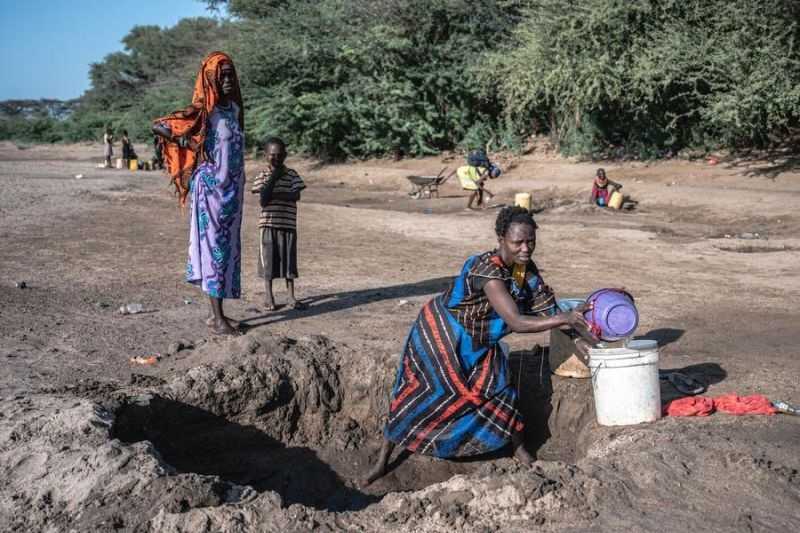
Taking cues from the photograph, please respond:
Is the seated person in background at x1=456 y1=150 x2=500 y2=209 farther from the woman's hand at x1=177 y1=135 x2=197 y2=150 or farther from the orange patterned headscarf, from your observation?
the woman's hand at x1=177 y1=135 x2=197 y2=150

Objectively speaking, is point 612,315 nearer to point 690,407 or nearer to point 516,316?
point 516,316

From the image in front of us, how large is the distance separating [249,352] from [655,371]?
8.22 ft

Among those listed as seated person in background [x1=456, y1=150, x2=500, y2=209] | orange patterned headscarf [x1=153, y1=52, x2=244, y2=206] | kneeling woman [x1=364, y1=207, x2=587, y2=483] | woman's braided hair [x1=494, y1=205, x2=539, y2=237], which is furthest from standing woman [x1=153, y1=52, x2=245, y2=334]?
seated person in background [x1=456, y1=150, x2=500, y2=209]

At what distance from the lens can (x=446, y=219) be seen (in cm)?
1423

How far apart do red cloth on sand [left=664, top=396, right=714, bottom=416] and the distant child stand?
365cm

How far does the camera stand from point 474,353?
4422 millimetres

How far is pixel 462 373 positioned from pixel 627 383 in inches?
33.5

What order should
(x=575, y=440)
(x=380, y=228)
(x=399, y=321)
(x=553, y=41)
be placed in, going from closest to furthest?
1. (x=575, y=440)
2. (x=399, y=321)
3. (x=380, y=228)
4. (x=553, y=41)

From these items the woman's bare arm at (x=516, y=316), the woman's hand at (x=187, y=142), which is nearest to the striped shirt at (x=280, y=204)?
the woman's hand at (x=187, y=142)

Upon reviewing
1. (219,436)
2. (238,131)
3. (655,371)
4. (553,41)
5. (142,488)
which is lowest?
(219,436)

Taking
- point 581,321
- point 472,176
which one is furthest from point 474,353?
point 472,176

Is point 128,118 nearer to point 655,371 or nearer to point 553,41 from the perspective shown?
point 553,41

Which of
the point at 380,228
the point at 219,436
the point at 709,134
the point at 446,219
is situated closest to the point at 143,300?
the point at 219,436

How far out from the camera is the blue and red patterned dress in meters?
4.32
